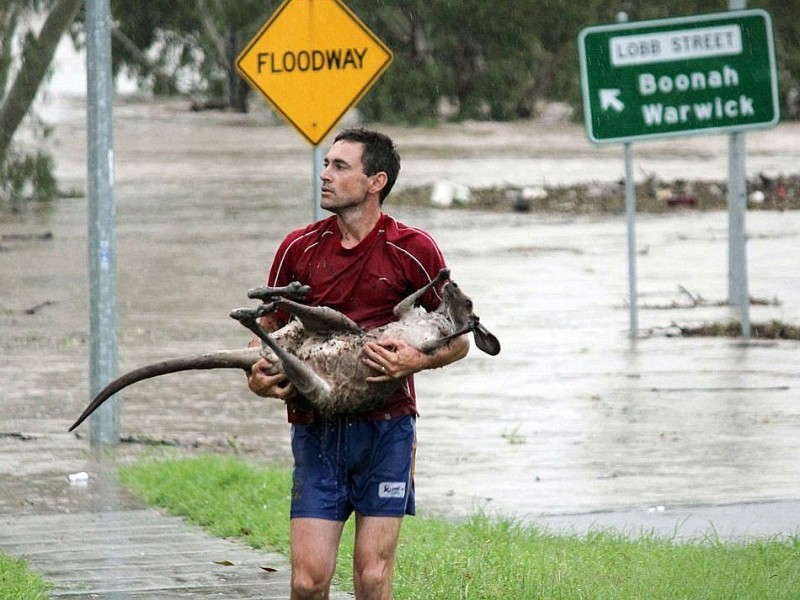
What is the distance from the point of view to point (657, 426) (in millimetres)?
11578

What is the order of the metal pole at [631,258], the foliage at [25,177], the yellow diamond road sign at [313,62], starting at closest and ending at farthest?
the yellow diamond road sign at [313,62]
the metal pole at [631,258]
the foliage at [25,177]

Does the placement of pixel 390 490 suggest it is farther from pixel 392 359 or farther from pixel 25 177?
pixel 25 177

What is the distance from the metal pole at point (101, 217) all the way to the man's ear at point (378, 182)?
559 centimetres

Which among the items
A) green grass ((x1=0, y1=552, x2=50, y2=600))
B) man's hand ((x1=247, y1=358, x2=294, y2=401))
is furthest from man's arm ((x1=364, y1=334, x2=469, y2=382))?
green grass ((x1=0, y1=552, x2=50, y2=600))

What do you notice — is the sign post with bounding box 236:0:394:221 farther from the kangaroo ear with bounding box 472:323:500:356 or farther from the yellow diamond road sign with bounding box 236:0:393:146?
the kangaroo ear with bounding box 472:323:500:356

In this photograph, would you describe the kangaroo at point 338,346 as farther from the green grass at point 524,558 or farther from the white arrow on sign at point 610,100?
the white arrow on sign at point 610,100

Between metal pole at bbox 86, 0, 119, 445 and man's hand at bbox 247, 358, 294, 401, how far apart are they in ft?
18.4

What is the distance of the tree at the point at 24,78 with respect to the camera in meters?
21.8

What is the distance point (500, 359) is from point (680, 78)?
10.4 ft

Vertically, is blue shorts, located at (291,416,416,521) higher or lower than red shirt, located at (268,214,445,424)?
lower

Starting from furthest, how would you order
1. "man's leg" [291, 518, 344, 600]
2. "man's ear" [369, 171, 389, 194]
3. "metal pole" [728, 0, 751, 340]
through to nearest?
"metal pole" [728, 0, 751, 340]
"man's ear" [369, 171, 389, 194]
"man's leg" [291, 518, 344, 600]

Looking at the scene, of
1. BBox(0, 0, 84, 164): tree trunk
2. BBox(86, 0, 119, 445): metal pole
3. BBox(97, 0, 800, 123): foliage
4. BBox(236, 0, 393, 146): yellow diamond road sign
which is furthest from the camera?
BBox(97, 0, 800, 123): foliage

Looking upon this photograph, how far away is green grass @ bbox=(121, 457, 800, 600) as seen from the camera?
671 cm

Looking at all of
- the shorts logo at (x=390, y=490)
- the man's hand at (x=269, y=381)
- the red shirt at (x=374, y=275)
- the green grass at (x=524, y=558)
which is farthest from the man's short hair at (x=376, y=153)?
the green grass at (x=524, y=558)
